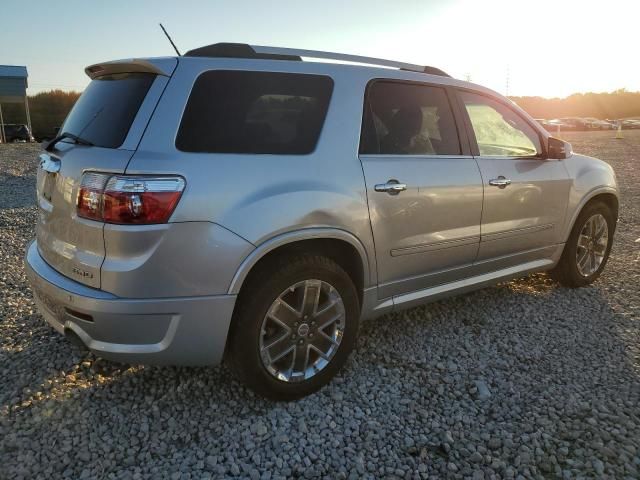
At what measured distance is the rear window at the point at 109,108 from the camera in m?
2.59

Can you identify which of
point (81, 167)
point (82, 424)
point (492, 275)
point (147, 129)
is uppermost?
point (147, 129)

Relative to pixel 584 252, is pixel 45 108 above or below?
below

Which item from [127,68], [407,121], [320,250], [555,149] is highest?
[127,68]

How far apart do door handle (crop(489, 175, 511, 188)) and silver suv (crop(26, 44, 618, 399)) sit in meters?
0.01

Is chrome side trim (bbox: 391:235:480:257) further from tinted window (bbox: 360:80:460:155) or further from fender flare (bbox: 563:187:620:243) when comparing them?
fender flare (bbox: 563:187:620:243)

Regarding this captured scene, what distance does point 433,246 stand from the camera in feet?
11.4

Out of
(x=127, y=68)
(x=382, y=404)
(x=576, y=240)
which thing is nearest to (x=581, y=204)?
(x=576, y=240)

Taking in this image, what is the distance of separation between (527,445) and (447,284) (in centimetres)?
133

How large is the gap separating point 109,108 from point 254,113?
0.76m

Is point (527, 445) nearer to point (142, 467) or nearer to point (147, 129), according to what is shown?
point (142, 467)

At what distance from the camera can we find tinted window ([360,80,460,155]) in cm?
321

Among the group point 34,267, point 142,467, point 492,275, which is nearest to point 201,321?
point 142,467

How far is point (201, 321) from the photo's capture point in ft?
8.38

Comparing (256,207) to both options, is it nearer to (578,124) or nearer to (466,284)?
(466,284)
